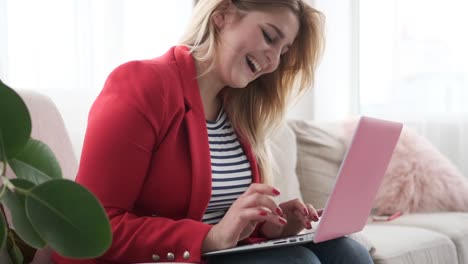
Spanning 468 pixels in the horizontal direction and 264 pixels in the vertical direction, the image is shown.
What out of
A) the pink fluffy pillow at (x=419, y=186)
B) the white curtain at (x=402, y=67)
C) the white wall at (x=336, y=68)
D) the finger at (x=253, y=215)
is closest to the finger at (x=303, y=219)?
the finger at (x=253, y=215)

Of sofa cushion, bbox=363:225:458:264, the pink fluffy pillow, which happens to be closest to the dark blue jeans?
sofa cushion, bbox=363:225:458:264

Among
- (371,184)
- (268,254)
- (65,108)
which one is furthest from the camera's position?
(65,108)

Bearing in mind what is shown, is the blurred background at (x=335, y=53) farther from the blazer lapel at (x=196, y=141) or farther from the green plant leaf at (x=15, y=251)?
the green plant leaf at (x=15, y=251)

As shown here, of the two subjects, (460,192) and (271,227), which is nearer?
(271,227)

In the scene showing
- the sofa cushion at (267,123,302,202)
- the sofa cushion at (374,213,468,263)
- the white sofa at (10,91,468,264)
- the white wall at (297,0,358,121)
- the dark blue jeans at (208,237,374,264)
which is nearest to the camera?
the dark blue jeans at (208,237,374,264)

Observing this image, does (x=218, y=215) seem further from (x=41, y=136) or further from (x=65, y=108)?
(x=65, y=108)

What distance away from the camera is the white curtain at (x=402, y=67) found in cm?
345

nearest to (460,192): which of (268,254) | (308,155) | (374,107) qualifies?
(308,155)

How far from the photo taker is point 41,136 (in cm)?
157

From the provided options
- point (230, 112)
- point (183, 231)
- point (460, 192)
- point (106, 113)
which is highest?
point (106, 113)

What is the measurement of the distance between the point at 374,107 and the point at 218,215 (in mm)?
2250

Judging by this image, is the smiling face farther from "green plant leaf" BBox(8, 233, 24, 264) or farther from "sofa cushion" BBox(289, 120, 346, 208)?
"sofa cushion" BBox(289, 120, 346, 208)

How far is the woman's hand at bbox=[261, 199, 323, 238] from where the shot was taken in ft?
5.19

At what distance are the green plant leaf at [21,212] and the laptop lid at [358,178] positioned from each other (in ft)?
2.18
